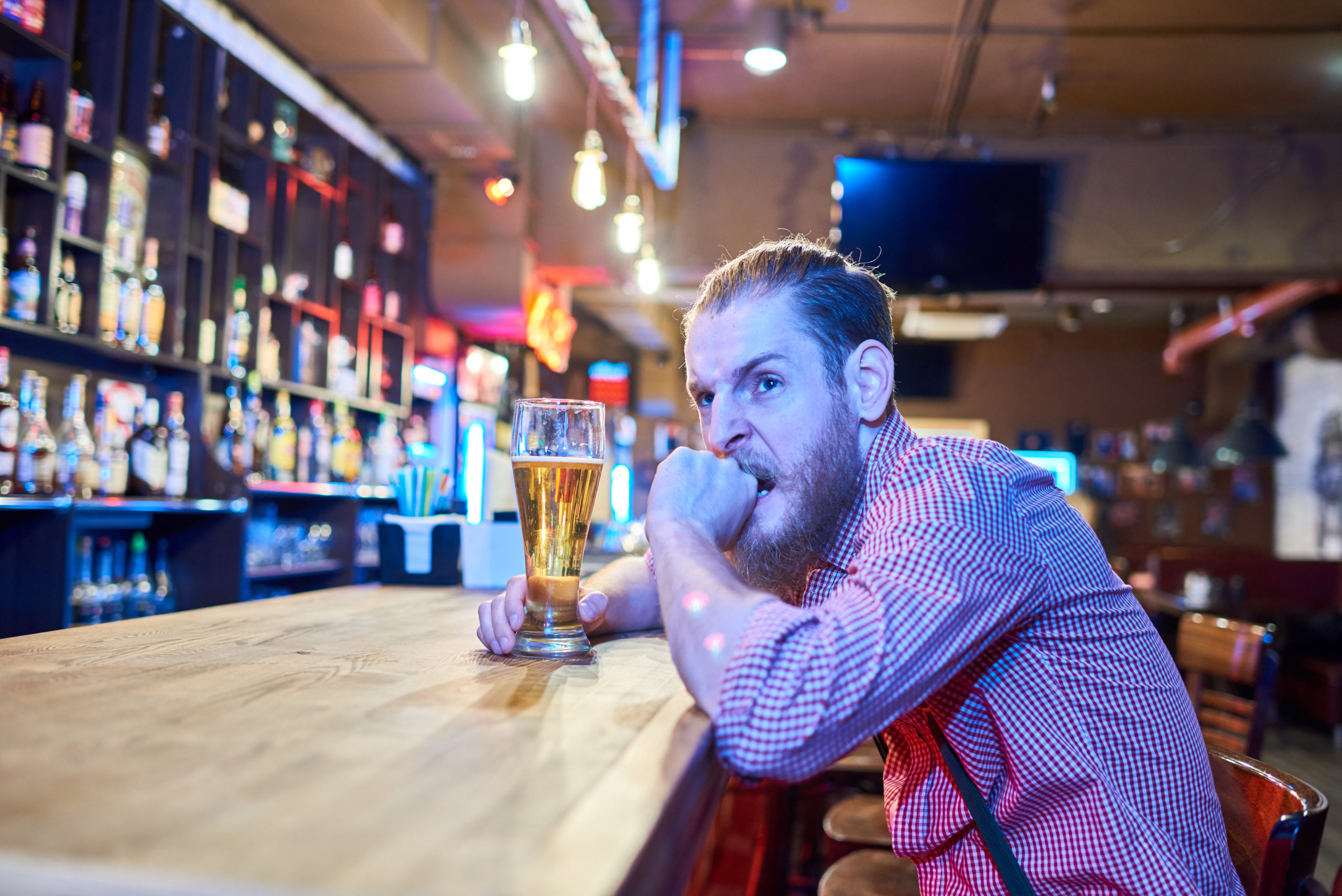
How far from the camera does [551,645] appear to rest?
1051 millimetres

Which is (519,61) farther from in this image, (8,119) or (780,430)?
(780,430)

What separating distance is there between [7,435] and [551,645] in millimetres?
2472

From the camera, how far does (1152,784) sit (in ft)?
3.34

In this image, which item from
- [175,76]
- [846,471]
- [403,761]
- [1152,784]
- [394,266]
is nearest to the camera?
[403,761]

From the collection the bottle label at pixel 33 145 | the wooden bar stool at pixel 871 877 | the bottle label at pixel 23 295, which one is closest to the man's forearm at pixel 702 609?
the wooden bar stool at pixel 871 877

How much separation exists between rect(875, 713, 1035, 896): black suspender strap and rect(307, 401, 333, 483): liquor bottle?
4122 millimetres

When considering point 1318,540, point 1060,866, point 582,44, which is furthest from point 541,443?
point 1318,540

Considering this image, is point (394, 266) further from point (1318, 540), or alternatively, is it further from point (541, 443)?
point (1318, 540)

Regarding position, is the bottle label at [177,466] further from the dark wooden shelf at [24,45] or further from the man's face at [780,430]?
the man's face at [780,430]

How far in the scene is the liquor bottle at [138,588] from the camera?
3.45 metres

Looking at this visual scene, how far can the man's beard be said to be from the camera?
1.17 meters

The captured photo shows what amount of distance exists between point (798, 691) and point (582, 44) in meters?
3.20

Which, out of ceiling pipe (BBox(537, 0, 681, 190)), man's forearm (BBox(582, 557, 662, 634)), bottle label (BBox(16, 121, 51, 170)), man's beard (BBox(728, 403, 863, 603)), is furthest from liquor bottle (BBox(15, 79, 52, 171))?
man's beard (BBox(728, 403, 863, 603))

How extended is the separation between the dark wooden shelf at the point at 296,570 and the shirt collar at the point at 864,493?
3448mm
